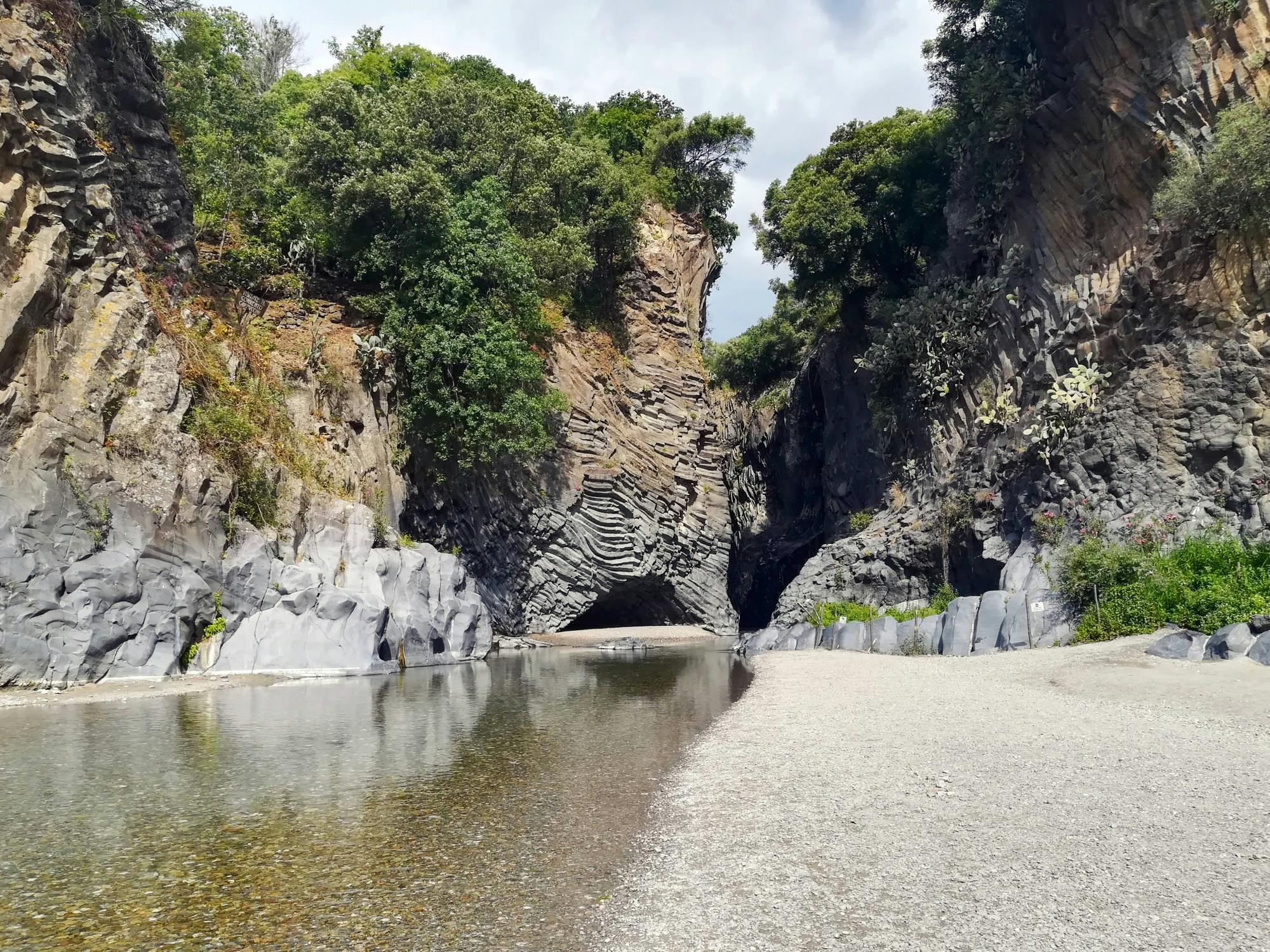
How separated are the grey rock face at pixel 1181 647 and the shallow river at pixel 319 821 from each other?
7747 mm

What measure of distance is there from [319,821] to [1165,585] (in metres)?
15.0

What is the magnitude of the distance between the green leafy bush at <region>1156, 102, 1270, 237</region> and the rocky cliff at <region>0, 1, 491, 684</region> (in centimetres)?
2001

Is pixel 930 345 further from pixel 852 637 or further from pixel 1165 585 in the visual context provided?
pixel 1165 585

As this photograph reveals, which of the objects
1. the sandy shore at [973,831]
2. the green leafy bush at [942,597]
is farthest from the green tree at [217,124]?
the sandy shore at [973,831]

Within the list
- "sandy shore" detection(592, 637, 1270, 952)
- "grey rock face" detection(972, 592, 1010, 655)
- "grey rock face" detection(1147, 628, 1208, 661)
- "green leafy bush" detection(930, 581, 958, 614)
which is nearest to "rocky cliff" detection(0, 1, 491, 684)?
"sandy shore" detection(592, 637, 1270, 952)

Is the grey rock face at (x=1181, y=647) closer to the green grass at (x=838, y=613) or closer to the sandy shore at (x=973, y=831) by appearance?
the sandy shore at (x=973, y=831)

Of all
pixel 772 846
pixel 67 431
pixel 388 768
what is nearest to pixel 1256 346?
pixel 772 846

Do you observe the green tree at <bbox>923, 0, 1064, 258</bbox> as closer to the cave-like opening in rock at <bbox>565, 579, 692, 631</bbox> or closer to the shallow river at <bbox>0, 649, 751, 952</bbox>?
the cave-like opening in rock at <bbox>565, 579, 692, 631</bbox>

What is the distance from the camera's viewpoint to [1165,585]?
49.5ft

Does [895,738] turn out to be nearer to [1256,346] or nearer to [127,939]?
[127,939]

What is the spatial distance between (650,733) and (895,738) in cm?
302

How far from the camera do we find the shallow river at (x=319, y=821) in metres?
4.53

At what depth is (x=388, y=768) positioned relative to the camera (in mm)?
8289

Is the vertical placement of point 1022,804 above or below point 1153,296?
below
